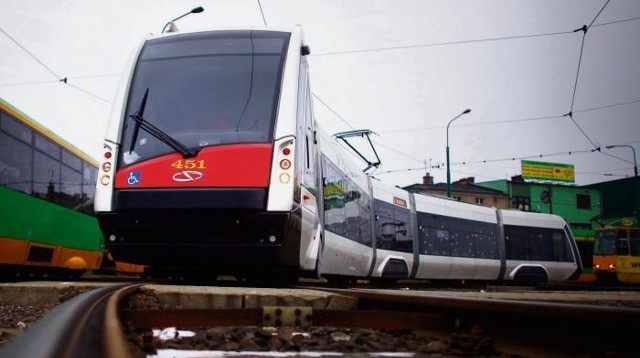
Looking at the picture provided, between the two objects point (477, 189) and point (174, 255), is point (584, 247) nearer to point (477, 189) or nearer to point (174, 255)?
point (174, 255)

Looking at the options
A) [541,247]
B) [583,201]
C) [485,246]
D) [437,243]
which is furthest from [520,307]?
[583,201]

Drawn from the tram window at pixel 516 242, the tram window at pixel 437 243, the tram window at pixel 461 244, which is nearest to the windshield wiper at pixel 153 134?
the tram window at pixel 437 243

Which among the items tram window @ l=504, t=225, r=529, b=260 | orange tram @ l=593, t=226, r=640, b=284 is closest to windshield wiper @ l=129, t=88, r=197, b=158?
tram window @ l=504, t=225, r=529, b=260

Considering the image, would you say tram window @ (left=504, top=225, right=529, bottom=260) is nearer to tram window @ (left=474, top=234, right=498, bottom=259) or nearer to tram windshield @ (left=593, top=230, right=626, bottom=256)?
tram window @ (left=474, top=234, right=498, bottom=259)

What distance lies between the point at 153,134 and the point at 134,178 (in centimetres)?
58

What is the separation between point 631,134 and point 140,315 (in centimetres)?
3516

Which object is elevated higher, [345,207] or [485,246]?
[345,207]

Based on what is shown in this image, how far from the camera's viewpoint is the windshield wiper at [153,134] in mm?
6059

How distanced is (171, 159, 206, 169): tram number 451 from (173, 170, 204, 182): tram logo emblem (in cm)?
6

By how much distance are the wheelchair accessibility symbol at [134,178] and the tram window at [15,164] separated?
18.8ft

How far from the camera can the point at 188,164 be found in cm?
597

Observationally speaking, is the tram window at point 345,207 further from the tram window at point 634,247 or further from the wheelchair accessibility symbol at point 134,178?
the tram window at point 634,247

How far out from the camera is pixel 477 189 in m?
60.0

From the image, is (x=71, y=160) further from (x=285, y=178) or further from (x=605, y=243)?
(x=605, y=243)
